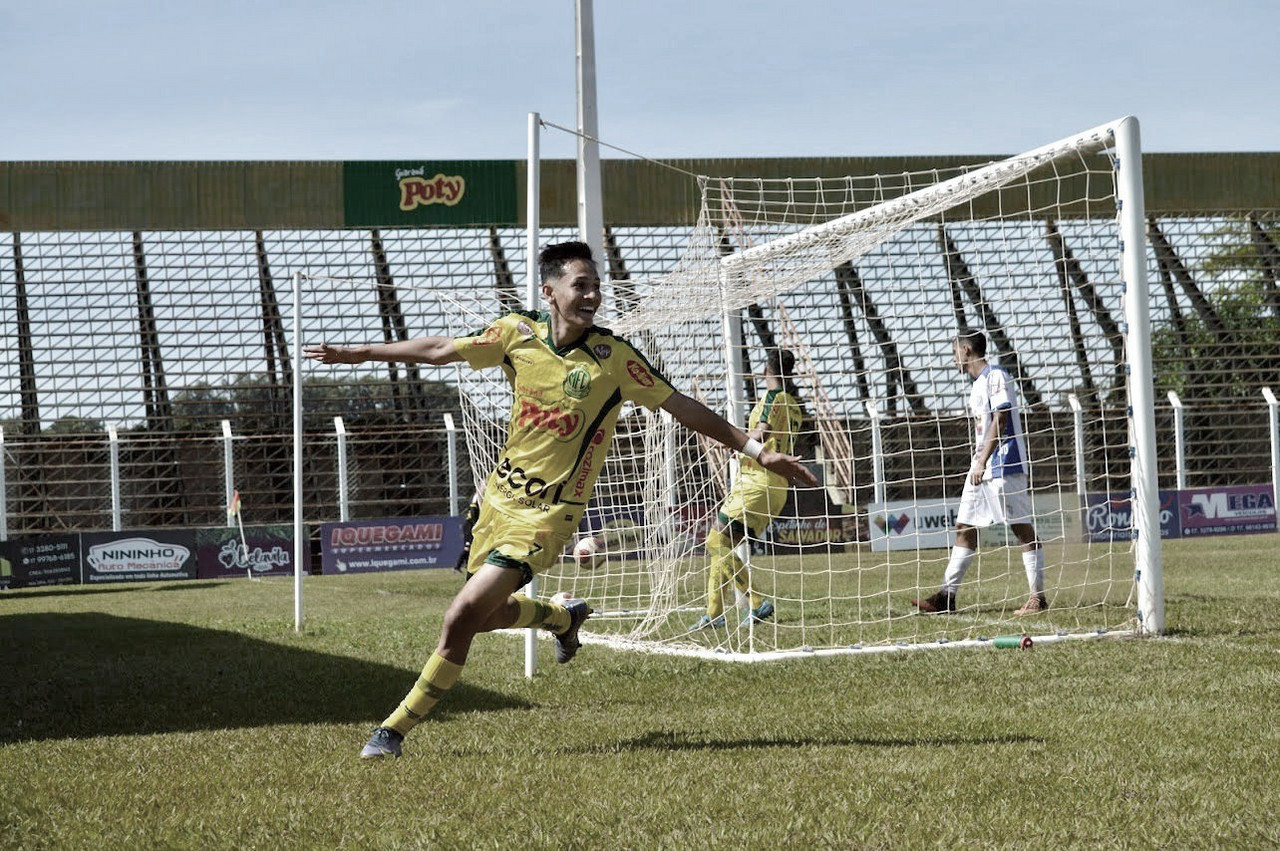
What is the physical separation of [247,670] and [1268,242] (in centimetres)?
3174

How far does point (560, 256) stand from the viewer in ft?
17.5

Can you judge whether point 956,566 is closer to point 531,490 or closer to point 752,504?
A: point 752,504

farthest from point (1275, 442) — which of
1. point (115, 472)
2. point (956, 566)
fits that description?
point (115, 472)

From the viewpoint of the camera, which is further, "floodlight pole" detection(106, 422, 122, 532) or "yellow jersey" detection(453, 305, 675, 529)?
"floodlight pole" detection(106, 422, 122, 532)

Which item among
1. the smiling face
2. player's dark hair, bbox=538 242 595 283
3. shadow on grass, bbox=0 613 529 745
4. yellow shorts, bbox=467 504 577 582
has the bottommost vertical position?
shadow on grass, bbox=0 613 529 745

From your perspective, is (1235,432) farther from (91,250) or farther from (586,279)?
(586,279)

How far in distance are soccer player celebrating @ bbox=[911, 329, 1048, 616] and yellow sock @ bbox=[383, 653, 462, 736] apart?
5.54 meters

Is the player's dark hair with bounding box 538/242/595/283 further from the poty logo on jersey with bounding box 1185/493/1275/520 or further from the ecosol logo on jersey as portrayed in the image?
the poty logo on jersey with bounding box 1185/493/1275/520

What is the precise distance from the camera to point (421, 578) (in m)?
19.7

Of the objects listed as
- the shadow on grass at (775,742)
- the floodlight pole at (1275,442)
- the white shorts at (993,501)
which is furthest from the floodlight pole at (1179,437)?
the shadow on grass at (775,742)

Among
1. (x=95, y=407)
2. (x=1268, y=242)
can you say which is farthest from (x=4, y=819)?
(x=1268, y=242)

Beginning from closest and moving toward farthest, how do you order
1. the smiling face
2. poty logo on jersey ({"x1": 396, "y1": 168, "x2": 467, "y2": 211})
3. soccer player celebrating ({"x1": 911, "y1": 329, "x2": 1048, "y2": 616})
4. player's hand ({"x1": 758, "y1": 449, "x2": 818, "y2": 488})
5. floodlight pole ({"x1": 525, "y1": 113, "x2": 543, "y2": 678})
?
player's hand ({"x1": 758, "y1": 449, "x2": 818, "y2": 488}) → the smiling face → floodlight pole ({"x1": 525, "y1": 113, "x2": 543, "y2": 678}) → soccer player celebrating ({"x1": 911, "y1": 329, "x2": 1048, "y2": 616}) → poty logo on jersey ({"x1": 396, "y1": 168, "x2": 467, "y2": 211})

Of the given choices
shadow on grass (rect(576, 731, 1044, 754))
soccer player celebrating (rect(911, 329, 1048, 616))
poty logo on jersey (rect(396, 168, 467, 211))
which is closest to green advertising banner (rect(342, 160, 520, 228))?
poty logo on jersey (rect(396, 168, 467, 211))

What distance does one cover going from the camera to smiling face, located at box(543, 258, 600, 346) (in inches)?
208
